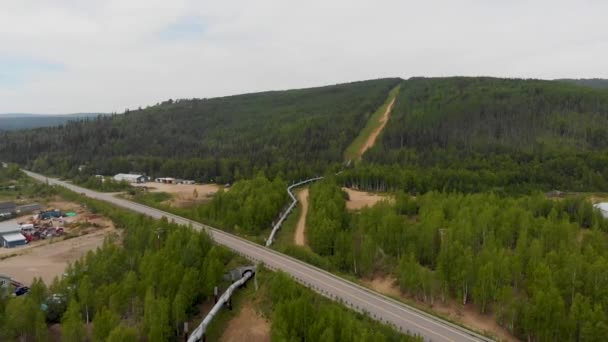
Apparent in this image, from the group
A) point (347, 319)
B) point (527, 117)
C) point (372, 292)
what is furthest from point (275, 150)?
point (347, 319)

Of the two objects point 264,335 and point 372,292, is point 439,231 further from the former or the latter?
point 264,335

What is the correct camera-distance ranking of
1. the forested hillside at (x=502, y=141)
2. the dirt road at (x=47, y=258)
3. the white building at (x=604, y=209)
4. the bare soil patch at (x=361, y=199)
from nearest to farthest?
the dirt road at (x=47, y=258), the white building at (x=604, y=209), the bare soil patch at (x=361, y=199), the forested hillside at (x=502, y=141)

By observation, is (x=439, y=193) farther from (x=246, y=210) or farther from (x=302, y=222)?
(x=246, y=210)

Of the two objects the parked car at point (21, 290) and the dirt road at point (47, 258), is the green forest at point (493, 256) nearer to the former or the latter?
the parked car at point (21, 290)

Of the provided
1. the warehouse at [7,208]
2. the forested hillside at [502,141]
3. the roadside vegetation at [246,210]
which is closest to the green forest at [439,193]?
the roadside vegetation at [246,210]

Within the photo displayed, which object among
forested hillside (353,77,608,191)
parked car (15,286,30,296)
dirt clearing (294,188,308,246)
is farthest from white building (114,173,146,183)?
parked car (15,286,30,296)

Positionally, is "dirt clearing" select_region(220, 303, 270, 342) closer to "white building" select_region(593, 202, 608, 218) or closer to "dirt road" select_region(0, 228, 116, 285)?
"dirt road" select_region(0, 228, 116, 285)
